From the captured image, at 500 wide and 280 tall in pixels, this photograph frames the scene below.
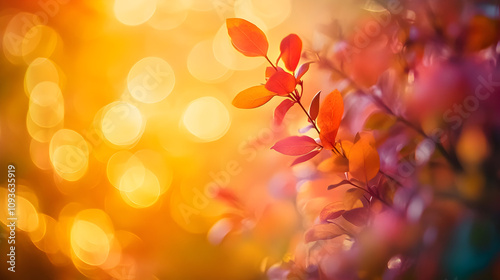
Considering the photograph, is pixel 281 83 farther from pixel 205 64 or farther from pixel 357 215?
pixel 205 64

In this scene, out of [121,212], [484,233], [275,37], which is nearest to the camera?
[484,233]

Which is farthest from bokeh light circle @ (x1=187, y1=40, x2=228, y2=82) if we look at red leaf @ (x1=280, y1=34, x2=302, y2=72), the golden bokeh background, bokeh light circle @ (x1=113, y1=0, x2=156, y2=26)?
red leaf @ (x1=280, y1=34, x2=302, y2=72)

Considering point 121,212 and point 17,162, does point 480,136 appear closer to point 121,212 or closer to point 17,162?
point 121,212

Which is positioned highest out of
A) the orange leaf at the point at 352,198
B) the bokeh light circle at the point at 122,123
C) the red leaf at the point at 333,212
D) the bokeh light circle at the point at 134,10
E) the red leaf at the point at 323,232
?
the bokeh light circle at the point at 134,10

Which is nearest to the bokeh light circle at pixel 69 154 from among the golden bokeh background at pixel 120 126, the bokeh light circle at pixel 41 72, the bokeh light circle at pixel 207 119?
the golden bokeh background at pixel 120 126

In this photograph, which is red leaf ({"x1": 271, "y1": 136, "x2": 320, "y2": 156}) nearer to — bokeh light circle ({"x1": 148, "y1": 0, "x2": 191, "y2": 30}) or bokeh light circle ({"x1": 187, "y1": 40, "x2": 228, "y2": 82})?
bokeh light circle ({"x1": 187, "y1": 40, "x2": 228, "y2": 82})

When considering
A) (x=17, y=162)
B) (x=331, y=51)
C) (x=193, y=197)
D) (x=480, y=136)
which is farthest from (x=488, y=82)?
(x=17, y=162)

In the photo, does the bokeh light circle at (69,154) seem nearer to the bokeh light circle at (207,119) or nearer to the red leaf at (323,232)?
the bokeh light circle at (207,119)
